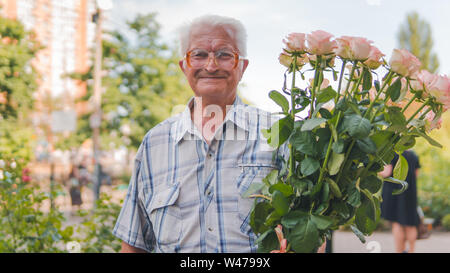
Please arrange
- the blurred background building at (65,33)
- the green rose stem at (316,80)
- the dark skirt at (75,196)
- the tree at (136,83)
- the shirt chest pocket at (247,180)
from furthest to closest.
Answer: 1. the tree at (136,83)
2. the dark skirt at (75,196)
3. the blurred background building at (65,33)
4. the shirt chest pocket at (247,180)
5. the green rose stem at (316,80)

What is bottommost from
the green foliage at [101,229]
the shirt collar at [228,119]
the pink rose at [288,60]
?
the green foliage at [101,229]

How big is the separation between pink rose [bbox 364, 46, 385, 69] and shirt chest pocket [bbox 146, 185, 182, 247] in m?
0.77

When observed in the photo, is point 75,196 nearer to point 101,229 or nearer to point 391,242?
point 391,242

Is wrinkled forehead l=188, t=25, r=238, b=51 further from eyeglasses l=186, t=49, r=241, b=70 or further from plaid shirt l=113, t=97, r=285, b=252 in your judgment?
plaid shirt l=113, t=97, r=285, b=252

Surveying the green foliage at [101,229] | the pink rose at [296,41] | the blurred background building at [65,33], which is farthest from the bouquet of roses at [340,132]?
the blurred background building at [65,33]

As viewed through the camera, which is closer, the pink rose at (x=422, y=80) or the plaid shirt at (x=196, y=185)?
the pink rose at (x=422, y=80)

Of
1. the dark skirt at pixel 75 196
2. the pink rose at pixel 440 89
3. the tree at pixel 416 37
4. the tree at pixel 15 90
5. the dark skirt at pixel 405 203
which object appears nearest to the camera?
the pink rose at pixel 440 89

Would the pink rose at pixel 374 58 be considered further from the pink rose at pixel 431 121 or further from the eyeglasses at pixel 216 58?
the eyeglasses at pixel 216 58

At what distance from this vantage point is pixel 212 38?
1462 millimetres

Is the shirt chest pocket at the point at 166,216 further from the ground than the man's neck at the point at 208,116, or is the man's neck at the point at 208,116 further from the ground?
the man's neck at the point at 208,116

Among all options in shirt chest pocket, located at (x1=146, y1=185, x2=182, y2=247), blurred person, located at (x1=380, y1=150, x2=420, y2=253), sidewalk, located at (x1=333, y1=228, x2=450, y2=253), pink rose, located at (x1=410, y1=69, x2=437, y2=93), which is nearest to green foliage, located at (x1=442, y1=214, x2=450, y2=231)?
sidewalk, located at (x1=333, y1=228, x2=450, y2=253)

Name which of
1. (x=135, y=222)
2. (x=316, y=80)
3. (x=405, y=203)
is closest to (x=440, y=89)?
(x=316, y=80)

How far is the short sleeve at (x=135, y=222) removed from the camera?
153cm
